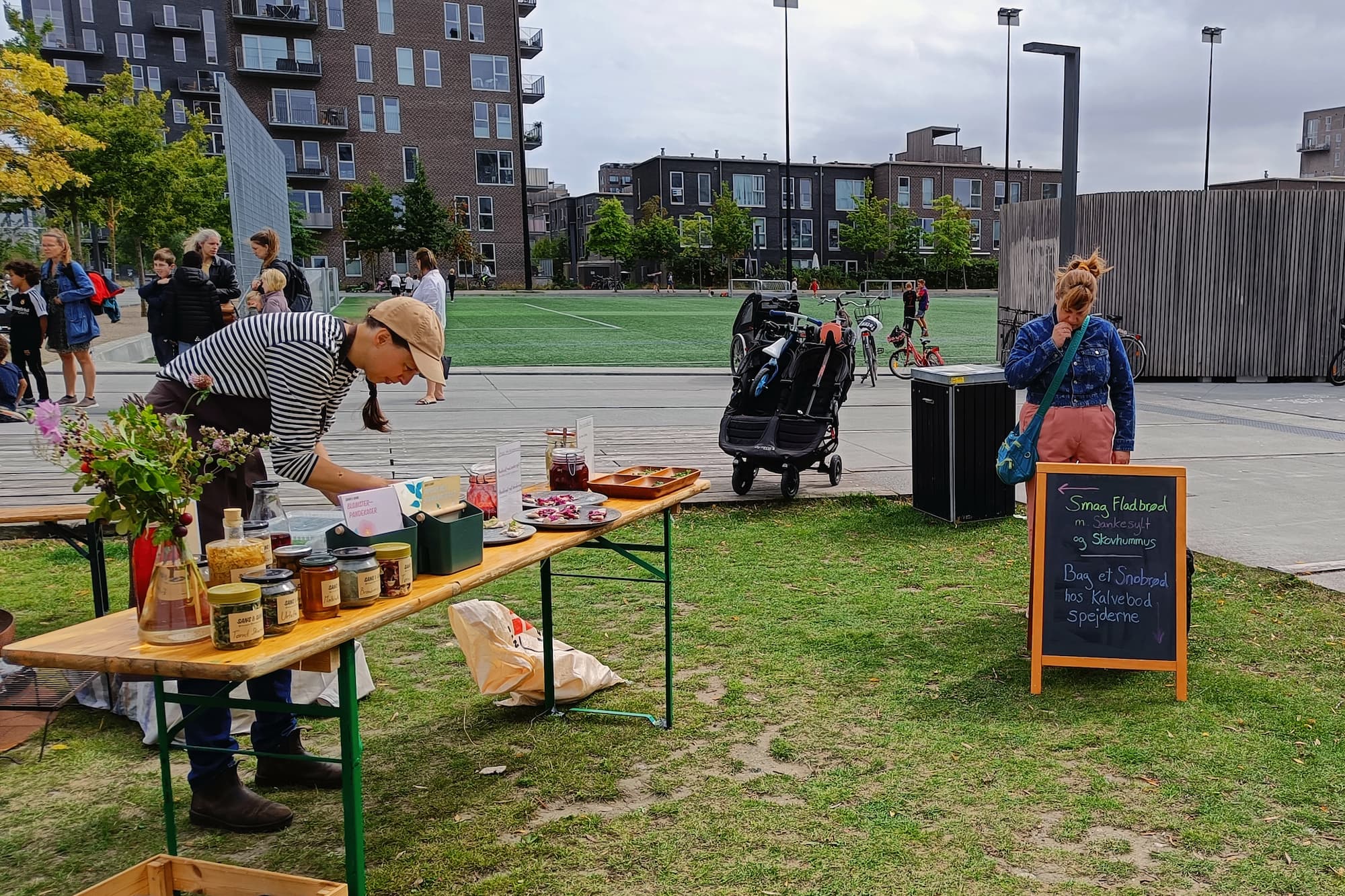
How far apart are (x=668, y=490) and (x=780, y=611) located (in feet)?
5.76

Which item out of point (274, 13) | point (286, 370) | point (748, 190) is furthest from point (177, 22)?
point (286, 370)

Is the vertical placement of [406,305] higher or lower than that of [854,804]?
higher

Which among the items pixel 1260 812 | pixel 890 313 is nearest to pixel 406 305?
pixel 1260 812

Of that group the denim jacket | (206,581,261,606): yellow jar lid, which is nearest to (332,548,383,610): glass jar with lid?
(206,581,261,606): yellow jar lid

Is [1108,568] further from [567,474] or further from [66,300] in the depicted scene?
[66,300]

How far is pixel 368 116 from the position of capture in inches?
2459

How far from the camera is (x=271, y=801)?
3.63 m

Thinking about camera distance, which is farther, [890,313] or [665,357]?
[890,313]

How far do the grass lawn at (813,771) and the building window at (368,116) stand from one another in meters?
61.6

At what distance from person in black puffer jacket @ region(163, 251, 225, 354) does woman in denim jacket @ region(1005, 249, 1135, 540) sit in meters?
7.85

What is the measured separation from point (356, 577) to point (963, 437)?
571 centimetres

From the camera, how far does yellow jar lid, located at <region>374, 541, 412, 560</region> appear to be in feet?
9.23

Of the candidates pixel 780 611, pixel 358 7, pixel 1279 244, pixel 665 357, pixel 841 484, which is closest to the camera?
pixel 780 611

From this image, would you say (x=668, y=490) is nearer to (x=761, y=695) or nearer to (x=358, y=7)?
(x=761, y=695)
